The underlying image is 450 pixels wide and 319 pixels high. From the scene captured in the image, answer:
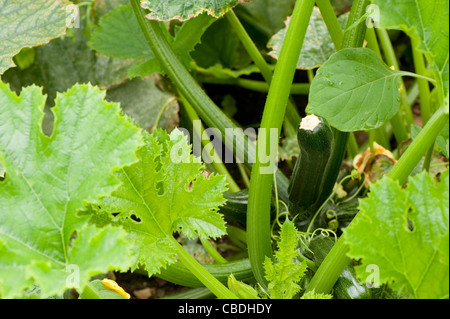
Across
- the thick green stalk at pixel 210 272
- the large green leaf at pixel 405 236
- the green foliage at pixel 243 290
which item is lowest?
the thick green stalk at pixel 210 272

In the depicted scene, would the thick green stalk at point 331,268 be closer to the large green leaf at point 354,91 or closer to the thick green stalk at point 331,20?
the large green leaf at point 354,91

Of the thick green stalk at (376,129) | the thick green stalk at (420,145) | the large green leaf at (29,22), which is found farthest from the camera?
the thick green stalk at (376,129)

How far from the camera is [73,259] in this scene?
30.7 inches

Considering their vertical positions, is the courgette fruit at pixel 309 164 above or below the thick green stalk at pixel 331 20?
below

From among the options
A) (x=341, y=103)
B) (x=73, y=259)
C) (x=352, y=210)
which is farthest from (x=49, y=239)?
(x=352, y=210)

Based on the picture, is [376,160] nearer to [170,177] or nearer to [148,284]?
[170,177]

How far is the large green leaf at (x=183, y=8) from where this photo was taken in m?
1.17

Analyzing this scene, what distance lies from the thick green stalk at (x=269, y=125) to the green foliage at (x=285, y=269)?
55 mm

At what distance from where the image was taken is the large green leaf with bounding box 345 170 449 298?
0.75m

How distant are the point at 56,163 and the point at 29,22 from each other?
0.57m

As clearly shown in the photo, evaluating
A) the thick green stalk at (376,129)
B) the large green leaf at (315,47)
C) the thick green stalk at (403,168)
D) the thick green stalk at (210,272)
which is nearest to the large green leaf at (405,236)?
the thick green stalk at (403,168)

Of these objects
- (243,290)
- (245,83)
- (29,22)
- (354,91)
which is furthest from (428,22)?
(245,83)

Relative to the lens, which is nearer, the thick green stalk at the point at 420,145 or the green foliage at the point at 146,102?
the thick green stalk at the point at 420,145

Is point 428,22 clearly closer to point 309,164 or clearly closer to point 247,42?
point 309,164
